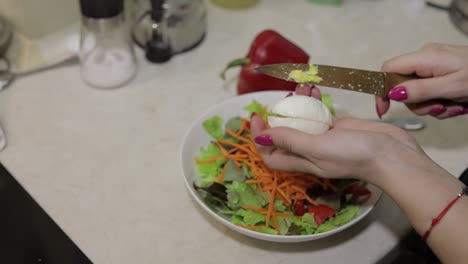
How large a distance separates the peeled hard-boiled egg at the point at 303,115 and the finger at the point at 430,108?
19cm

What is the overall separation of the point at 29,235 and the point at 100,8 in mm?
457

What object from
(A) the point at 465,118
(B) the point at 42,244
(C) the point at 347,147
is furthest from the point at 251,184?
(A) the point at 465,118

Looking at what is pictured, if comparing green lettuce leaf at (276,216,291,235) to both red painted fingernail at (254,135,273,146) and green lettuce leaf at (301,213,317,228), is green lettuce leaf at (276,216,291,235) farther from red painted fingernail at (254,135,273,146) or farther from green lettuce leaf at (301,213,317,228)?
red painted fingernail at (254,135,273,146)

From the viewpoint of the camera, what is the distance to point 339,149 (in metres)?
0.77

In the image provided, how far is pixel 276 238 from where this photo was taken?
2.78ft

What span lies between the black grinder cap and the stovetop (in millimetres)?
370

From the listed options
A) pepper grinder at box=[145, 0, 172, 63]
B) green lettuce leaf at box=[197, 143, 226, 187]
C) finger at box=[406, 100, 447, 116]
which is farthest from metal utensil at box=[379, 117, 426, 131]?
pepper grinder at box=[145, 0, 172, 63]

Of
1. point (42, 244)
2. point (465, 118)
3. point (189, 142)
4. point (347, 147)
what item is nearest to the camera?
point (347, 147)

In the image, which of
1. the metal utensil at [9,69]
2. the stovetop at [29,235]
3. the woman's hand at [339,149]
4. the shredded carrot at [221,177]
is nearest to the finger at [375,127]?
the woman's hand at [339,149]

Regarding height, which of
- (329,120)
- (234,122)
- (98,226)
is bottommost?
(98,226)

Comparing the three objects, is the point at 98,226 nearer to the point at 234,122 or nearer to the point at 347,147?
the point at 234,122

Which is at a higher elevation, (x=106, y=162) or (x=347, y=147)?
(x=347, y=147)

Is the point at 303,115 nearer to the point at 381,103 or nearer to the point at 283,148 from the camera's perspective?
the point at 283,148

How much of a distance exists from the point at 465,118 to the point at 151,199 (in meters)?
0.71
